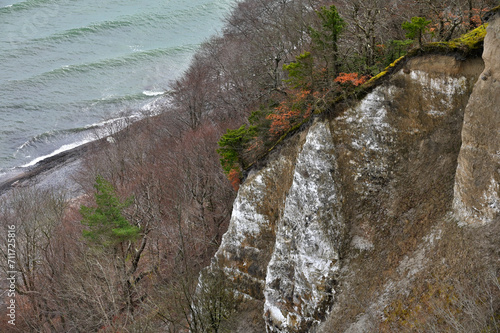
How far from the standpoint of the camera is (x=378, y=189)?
15.8m

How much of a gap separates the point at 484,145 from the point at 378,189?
428 cm

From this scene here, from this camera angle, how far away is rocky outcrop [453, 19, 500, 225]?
1252cm

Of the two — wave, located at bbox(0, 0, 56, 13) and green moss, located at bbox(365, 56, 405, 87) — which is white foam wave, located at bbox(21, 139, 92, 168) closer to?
wave, located at bbox(0, 0, 56, 13)

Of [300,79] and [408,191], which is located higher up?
[300,79]

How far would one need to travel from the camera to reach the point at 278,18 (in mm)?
40125

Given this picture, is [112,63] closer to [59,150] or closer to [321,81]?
[59,150]

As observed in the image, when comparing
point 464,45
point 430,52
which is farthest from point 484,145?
point 430,52

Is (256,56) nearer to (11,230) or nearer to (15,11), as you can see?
(11,230)

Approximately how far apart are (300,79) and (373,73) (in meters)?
3.15

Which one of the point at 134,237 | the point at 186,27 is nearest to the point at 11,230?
the point at 134,237

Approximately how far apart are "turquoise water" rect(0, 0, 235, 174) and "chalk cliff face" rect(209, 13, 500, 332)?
135ft

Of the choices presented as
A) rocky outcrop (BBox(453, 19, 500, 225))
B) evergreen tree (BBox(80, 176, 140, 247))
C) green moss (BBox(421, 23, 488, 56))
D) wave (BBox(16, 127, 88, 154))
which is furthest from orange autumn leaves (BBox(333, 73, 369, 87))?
wave (BBox(16, 127, 88, 154))

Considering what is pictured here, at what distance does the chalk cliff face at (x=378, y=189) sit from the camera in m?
13.5

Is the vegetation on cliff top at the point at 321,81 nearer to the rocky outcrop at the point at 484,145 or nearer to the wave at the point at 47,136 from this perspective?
the rocky outcrop at the point at 484,145
